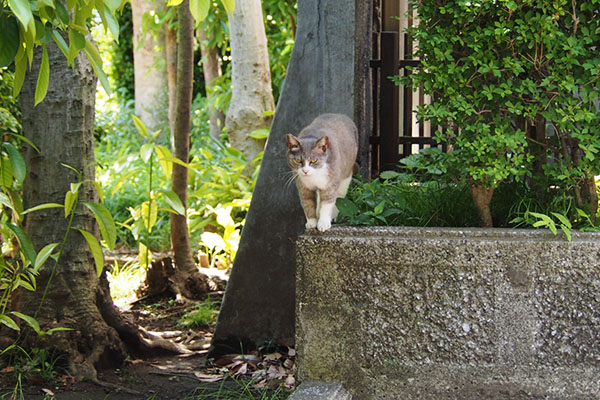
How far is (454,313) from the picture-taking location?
10.9 feet

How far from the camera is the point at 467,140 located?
343 centimetres

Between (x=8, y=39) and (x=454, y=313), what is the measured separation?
2300 millimetres

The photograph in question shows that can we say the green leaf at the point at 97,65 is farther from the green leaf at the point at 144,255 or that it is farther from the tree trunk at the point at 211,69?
the tree trunk at the point at 211,69

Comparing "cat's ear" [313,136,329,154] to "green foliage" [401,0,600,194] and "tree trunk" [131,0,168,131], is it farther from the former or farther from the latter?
"tree trunk" [131,0,168,131]

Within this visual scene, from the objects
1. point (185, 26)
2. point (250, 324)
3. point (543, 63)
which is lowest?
point (250, 324)

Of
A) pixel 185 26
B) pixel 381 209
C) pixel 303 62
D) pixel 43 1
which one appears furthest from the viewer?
pixel 185 26

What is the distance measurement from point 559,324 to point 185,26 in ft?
13.2

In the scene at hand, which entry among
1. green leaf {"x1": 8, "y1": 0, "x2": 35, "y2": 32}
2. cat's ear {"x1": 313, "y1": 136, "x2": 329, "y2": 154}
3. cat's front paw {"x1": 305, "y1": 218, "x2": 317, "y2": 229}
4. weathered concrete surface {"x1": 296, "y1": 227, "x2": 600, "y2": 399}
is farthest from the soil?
green leaf {"x1": 8, "y1": 0, "x2": 35, "y2": 32}

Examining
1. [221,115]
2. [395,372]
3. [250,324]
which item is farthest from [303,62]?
[221,115]

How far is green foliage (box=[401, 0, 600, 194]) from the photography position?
10.8ft

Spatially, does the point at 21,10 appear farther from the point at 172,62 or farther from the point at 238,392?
the point at 172,62

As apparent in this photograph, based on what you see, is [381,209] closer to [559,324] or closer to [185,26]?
[559,324]

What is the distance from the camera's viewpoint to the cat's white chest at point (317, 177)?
3750 mm

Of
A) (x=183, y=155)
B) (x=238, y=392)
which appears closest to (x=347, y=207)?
(x=238, y=392)
